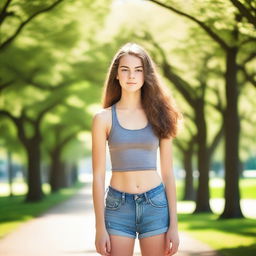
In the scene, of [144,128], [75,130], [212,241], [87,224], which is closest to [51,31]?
[87,224]

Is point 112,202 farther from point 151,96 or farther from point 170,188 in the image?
point 151,96

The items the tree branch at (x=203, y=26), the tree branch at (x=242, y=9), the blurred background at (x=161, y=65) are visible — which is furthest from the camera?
the blurred background at (x=161, y=65)

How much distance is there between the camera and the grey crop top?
14.4 feet

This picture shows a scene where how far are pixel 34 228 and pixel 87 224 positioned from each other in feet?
6.35

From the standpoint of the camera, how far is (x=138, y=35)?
24.0 meters

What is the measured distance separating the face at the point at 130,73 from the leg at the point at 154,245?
0.97m

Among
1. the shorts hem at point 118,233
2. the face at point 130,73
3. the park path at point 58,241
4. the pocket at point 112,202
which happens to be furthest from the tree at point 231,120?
the shorts hem at point 118,233

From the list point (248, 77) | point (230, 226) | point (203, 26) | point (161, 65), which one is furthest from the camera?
point (161, 65)

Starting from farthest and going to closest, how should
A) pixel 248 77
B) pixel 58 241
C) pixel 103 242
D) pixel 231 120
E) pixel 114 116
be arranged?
pixel 248 77
pixel 231 120
pixel 58 241
pixel 114 116
pixel 103 242

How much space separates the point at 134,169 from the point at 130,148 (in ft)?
0.45

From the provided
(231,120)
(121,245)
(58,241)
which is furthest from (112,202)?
(231,120)

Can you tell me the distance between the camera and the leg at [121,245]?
428 centimetres

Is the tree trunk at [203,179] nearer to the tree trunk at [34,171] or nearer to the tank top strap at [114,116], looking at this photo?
the tree trunk at [34,171]

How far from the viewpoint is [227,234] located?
15.9m
